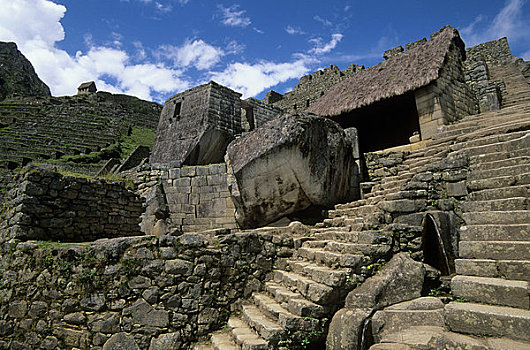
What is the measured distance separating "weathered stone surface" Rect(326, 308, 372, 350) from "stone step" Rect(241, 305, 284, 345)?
0.62 meters

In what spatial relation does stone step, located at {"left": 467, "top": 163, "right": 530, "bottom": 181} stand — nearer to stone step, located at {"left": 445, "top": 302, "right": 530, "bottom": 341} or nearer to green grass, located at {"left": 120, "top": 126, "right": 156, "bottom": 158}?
stone step, located at {"left": 445, "top": 302, "right": 530, "bottom": 341}

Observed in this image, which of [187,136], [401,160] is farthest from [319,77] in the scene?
[401,160]

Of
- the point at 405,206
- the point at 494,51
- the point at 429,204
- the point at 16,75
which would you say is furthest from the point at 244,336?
the point at 16,75

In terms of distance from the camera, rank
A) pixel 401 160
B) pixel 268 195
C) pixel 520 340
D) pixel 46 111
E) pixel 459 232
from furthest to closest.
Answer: pixel 46 111 → pixel 401 160 → pixel 268 195 → pixel 459 232 → pixel 520 340

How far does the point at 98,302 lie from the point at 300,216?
13.9 feet

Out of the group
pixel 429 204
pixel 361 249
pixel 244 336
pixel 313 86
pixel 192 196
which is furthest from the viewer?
pixel 313 86

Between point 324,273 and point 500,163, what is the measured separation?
11.3 feet

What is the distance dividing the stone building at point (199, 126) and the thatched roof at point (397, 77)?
3.74 metres

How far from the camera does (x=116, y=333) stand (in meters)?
4.21

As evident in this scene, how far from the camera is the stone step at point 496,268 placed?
3039 mm

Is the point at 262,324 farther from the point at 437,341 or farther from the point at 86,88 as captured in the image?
the point at 86,88

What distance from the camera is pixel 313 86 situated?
22953 millimetres

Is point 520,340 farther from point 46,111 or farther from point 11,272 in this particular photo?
point 46,111

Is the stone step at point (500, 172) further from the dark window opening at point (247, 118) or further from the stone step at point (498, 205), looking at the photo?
the dark window opening at point (247, 118)
